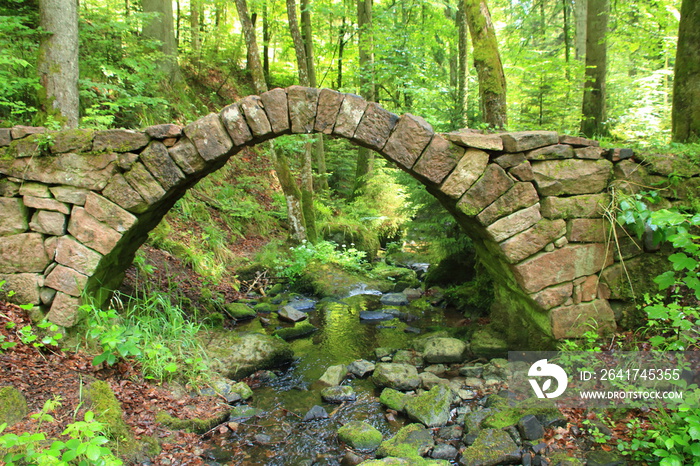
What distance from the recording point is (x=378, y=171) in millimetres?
14398

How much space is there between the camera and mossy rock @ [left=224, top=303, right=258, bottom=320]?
6.76m

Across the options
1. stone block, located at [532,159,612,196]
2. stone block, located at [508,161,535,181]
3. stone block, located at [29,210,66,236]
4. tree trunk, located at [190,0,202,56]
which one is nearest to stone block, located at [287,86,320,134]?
stone block, located at [508,161,535,181]

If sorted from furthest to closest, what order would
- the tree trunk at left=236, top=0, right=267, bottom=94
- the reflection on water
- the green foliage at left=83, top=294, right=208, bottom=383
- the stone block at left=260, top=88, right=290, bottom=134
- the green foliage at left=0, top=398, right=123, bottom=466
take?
the tree trunk at left=236, top=0, right=267, bottom=94 < the stone block at left=260, top=88, right=290, bottom=134 < the green foliage at left=83, top=294, right=208, bottom=383 < the reflection on water < the green foliage at left=0, top=398, right=123, bottom=466

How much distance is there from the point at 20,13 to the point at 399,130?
23.1 feet

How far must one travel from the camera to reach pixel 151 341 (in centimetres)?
445

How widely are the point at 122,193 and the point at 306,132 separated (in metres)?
1.93

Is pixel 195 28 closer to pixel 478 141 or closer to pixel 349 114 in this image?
pixel 349 114

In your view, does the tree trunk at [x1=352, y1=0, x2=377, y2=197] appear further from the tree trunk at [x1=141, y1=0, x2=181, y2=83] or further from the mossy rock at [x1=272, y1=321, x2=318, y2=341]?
the mossy rock at [x1=272, y1=321, x2=318, y2=341]

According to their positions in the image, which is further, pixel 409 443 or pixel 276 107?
pixel 276 107

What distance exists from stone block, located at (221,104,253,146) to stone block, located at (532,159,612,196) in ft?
9.69

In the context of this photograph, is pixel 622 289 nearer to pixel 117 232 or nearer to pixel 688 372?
pixel 688 372

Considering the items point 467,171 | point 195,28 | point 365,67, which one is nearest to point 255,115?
point 467,171

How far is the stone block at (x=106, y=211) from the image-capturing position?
4203mm

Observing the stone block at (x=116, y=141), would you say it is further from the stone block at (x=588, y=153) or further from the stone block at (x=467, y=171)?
the stone block at (x=588, y=153)
